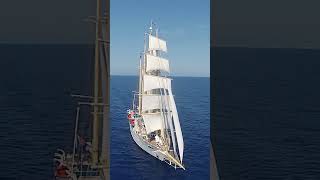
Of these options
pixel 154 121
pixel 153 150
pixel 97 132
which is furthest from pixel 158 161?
pixel 97 132

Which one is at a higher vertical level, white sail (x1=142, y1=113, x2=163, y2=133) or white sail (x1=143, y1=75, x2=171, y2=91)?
white sail (x1=143, y1=75, x2=171, y2=91)

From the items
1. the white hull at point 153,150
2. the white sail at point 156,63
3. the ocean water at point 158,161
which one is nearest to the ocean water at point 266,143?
the ocean water at point 158,161

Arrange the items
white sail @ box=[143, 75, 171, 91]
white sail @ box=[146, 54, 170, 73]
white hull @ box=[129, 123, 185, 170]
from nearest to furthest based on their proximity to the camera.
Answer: white hull @ box=[129, 123, 185, 170] < white sail @ box=[146, 54, 170, 73] < white sail @ box=[143, 75, 171, 91]

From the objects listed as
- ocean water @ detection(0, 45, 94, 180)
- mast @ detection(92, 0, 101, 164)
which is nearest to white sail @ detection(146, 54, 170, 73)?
ocean water @ detection(0, 45, 94, 180)

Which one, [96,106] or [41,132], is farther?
[41,132]

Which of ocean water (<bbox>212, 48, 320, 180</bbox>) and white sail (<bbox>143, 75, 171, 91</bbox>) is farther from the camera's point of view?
white sail (<bbox>143, 75, 171, 91</bbox>)

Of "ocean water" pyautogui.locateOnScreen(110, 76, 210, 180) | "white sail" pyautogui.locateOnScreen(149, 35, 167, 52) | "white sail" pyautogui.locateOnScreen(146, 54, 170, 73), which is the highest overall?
"white sail" pyautogui.locateOnScreen(149, 35, 167, 52)

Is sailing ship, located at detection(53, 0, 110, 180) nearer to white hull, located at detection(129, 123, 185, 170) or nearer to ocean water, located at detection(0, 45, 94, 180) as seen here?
ocean water, located at detection(0, 45, 94, 180)

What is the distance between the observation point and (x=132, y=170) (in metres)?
16.0

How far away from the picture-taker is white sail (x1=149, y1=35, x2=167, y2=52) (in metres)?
14.6

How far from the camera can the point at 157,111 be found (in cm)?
1875

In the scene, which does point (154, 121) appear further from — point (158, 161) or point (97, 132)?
point (97, 132)

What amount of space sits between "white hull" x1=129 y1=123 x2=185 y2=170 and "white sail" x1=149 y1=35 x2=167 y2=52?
4.56 meters

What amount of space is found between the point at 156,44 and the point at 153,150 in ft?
18.1
